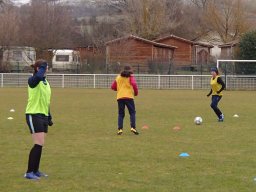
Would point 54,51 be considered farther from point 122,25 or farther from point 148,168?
point 148,168

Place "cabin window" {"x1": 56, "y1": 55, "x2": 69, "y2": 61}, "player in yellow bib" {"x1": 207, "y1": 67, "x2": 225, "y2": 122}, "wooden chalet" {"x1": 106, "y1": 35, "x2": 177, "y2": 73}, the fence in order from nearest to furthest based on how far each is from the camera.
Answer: "player in yellow bib" {"x1": 207, "y1": 67, "x2": 225, "y2": 122} → the fence → "wooden chalet" {"x1": 106, "y1": 35, "x2": 177, "y2": 73} → "cabin window" {"x1": 56, "y1": 55, "x2": 69, "y2": 61}

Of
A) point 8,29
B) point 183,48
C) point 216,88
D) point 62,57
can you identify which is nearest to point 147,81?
point 62,57

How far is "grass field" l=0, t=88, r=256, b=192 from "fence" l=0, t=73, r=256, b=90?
62.3 ft

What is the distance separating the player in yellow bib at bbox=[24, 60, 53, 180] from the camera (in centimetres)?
800

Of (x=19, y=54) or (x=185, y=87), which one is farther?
(x=19, y=54)

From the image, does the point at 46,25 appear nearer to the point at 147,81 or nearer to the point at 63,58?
the point at 63,58

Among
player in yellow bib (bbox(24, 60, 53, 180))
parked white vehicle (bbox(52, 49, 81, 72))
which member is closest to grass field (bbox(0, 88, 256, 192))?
player in yellow bib (bbox(24, 60, 53, 180))

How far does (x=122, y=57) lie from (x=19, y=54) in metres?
10.3

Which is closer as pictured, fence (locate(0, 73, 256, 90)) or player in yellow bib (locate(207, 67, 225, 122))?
player in yellow bib (locate(207, 67, 225, 122))

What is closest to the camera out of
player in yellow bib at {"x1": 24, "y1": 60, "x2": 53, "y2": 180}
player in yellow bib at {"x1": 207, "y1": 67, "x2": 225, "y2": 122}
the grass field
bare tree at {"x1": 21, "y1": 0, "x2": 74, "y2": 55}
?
the grass field

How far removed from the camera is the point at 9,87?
39.1 meters

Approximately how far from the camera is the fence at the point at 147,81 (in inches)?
1433

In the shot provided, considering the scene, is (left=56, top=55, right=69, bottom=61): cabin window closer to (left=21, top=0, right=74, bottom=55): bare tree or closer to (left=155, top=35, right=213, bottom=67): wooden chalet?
(left=21, top=0, right=74, bottom=55): bare tree

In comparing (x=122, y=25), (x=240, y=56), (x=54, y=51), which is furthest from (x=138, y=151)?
(x=122, y=25)
